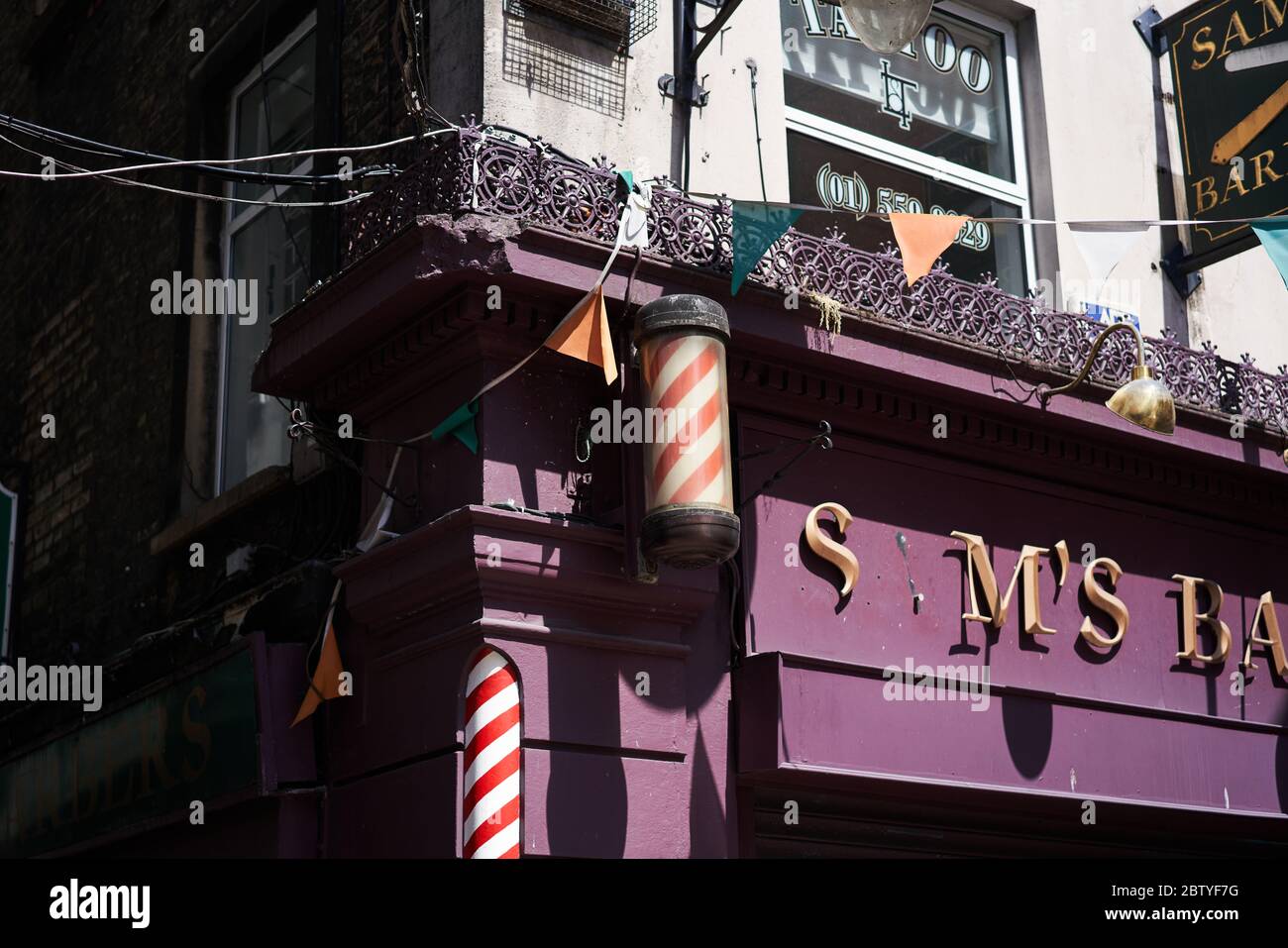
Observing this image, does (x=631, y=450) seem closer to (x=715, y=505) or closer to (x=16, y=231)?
(x=715, y=505)

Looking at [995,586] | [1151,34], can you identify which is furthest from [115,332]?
[1151,34]

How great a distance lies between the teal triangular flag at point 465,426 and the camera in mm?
7188

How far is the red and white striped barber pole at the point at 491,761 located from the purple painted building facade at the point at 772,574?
0.19ft

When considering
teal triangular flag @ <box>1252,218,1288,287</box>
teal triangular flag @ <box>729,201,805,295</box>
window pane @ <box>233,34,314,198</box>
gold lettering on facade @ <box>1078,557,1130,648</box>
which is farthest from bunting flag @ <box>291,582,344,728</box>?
teal triangular flag @ <box>1252,218,1288,287</box>

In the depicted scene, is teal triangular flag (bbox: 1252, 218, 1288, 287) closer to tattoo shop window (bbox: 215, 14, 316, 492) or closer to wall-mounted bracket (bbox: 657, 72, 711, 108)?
wall-mounted bracket (bbox: 657, 72, 711, 108)

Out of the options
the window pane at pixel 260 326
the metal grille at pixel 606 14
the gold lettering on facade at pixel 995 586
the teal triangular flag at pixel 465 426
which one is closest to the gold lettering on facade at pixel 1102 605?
A: the gold lettering on facade at pixel 995 586

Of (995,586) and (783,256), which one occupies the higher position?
(783,256)

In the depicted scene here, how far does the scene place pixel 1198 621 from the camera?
9.22 metres

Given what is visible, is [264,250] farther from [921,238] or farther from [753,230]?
[921,238]

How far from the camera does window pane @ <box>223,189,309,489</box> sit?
9188 mm

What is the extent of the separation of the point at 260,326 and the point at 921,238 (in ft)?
12.7

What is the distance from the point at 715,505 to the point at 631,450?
59 cm

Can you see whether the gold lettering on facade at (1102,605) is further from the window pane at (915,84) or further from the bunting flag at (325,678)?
the bunting flag at (325,678)

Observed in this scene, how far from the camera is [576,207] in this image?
24.2 feet
